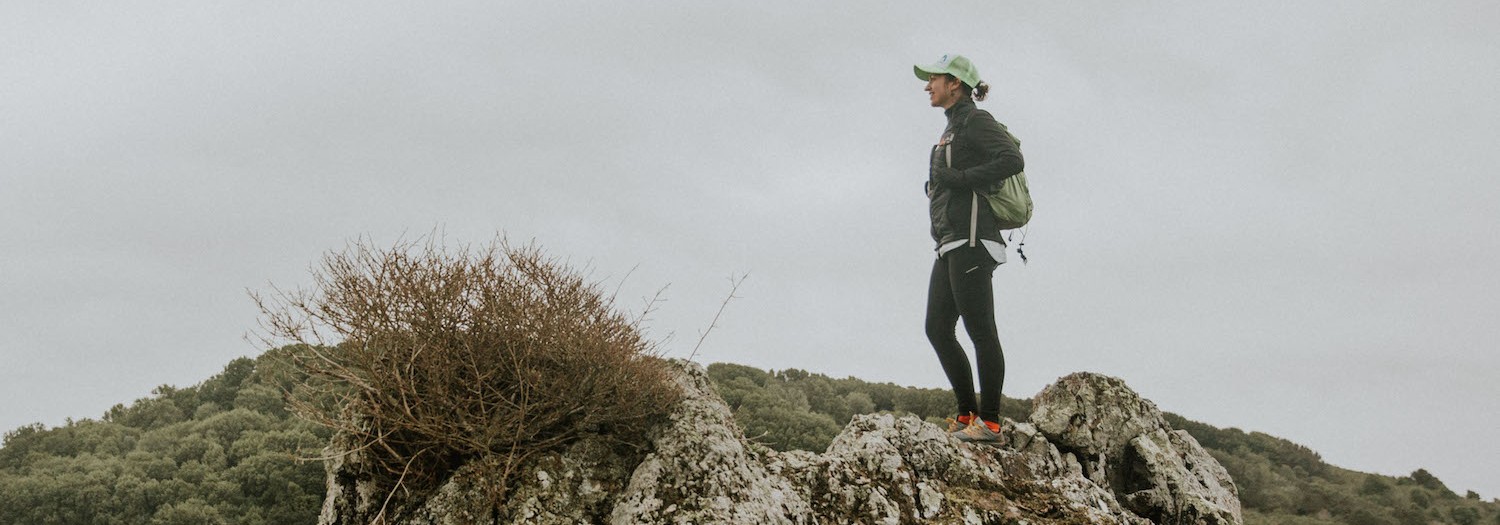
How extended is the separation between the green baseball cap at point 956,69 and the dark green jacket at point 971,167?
0.25 metres

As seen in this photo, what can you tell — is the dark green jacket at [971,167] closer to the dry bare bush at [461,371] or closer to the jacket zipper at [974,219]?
the jacket zipper at [974,219]

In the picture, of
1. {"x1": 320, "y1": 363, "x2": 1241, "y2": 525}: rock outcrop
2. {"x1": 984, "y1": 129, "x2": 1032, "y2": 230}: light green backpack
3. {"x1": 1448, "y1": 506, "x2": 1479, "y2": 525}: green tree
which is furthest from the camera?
{"x1": 1448, "y1": 506, "x2": 1479, "y2": 525}: green tree

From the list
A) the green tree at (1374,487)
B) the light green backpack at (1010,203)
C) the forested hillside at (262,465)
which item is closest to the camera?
the light green backpack at (1010,203)

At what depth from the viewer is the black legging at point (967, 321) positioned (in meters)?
6.93

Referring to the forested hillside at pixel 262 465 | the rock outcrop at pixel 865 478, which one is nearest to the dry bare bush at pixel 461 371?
the rock outcrop at pixel 865 478

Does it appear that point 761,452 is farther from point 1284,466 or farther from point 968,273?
point 1284,466

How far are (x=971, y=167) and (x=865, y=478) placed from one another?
8.51 feet

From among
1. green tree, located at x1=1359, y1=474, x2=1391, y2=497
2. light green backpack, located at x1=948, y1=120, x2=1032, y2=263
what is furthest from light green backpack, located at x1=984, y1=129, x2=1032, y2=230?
green tree, located at x1=1359, y1=474, x2=1391, y2=497

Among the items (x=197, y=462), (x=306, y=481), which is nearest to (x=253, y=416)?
(x=197, y=462)

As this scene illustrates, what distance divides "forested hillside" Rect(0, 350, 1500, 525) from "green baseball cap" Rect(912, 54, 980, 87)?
563 inches

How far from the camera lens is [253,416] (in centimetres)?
3027

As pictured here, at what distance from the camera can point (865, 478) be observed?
18.9ft

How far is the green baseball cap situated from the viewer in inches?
287

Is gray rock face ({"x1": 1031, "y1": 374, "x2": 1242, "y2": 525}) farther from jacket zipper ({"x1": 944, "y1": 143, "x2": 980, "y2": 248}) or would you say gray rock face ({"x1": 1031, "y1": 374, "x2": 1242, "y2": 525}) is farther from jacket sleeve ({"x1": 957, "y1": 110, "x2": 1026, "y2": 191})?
jacket sleeve ({"x1": 957, "y1": 110, "x2": 1026, "y2": 191})
